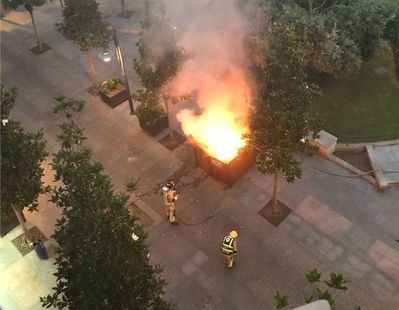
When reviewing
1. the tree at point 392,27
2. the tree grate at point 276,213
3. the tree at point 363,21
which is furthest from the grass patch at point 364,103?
the tree grate at point 276,213

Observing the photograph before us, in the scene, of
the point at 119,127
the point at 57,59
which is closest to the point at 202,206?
the point at 119,127

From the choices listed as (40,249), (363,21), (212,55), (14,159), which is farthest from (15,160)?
(363,21)

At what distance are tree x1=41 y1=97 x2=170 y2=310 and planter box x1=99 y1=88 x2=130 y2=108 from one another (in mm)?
9245

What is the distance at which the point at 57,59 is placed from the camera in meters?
20.3

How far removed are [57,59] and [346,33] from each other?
12142mm

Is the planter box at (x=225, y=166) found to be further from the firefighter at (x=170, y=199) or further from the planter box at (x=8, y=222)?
the planter box at (x=8, y=222)

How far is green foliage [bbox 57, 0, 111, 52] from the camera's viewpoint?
1644 centimetres

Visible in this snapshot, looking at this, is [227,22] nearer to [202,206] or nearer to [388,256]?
[202,206]

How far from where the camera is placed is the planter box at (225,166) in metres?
13.6

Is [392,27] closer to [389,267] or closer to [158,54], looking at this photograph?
[158,54]

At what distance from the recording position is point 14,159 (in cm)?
1055

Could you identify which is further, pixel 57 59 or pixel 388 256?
pixel 57 59

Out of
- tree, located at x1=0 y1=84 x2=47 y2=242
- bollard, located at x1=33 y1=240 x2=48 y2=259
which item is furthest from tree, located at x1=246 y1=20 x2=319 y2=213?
bollard, located at x1=33 y1=240 x2=48 y2=259

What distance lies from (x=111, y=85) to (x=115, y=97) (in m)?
0.48
